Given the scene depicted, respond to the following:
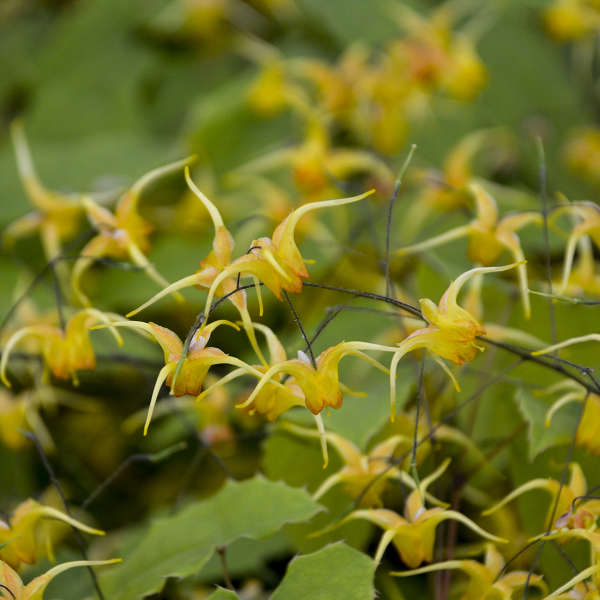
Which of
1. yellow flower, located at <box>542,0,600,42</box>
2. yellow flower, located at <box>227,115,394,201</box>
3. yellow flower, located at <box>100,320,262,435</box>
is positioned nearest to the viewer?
yellow flower, located at <box>100,320,262,435</box>

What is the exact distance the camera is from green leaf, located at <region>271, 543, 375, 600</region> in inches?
10.8

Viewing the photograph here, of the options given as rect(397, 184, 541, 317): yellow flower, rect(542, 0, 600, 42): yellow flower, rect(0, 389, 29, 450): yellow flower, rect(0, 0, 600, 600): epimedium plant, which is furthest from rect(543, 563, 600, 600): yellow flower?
rect(542, 0, 600, 42): yellow flower

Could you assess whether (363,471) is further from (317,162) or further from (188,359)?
(317,162)

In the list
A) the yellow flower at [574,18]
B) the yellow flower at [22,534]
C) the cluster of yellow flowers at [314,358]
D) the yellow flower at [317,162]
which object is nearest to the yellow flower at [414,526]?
the cluster of yellow flowers at [314,358]

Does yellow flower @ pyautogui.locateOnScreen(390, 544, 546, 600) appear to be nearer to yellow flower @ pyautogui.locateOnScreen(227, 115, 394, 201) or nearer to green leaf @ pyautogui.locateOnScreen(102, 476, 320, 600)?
green leaf @ pyautogui.locateOnScreen(102, 476, 320, 600)

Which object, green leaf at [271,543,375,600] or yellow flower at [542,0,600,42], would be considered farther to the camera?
yellow flower at [542,0,600,42]

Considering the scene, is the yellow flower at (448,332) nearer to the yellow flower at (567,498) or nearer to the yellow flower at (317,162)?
the yellow flower at (567,498)

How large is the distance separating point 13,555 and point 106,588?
50 mm

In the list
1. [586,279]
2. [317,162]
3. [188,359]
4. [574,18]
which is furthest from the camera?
[574,18]

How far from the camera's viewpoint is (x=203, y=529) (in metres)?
0.33

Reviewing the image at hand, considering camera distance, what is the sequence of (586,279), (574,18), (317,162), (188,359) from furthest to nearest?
(574,18) → (317,162) → (586,279) → (188,359)

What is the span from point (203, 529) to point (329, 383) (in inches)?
4.3

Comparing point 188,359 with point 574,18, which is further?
point 574,18

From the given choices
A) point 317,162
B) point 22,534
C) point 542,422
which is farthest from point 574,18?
point 22,534
